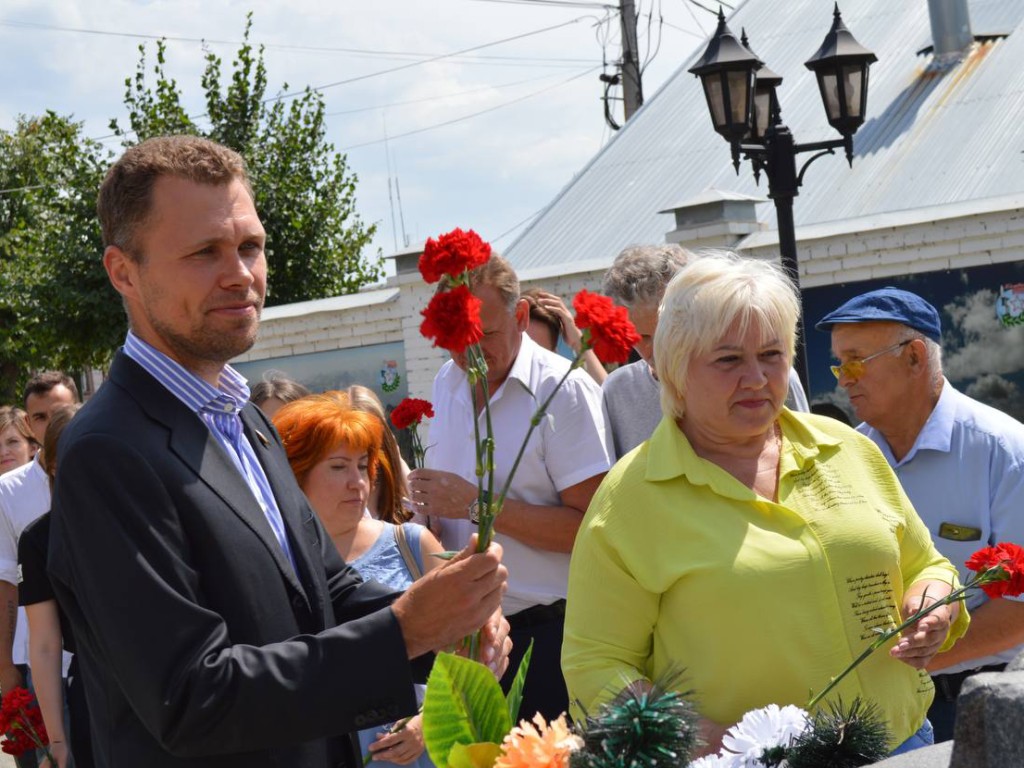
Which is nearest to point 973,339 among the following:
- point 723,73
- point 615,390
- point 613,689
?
point 723,73

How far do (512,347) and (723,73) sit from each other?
3867 mm

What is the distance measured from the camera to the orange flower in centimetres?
161

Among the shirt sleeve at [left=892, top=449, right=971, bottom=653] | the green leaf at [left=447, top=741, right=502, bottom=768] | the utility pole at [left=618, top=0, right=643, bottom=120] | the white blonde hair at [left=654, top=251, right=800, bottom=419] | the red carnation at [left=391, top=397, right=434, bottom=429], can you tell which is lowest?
the shirt sleeve at [left=892, top=449, right=971, bottom=653]

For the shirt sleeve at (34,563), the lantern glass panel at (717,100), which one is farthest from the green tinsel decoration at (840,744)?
the lantern glass panel at (717,100)

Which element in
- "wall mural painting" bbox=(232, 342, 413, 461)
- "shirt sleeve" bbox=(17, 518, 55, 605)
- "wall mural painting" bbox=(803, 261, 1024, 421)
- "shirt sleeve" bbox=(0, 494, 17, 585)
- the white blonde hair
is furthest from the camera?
"wall mural painting" bbox=(232, 342, 413, 461)

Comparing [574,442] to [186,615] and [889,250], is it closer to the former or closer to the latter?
[186,615]

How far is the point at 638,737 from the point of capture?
5.44 feet

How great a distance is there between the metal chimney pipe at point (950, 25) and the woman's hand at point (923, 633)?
12.3 m

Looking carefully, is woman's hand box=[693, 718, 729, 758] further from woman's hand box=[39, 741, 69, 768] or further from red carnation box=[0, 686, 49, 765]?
red carnation box=[0, 686, 49, 765]

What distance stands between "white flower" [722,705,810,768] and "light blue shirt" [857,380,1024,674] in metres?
1.63

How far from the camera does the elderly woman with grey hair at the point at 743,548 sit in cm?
250

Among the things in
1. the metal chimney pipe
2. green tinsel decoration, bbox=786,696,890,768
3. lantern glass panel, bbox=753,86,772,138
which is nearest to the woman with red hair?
green tinsel decoration, bbox=786,696,890,768

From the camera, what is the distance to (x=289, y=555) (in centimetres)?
217

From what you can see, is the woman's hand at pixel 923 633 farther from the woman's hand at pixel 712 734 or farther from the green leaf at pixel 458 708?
the green leaf at pixel 458 708
